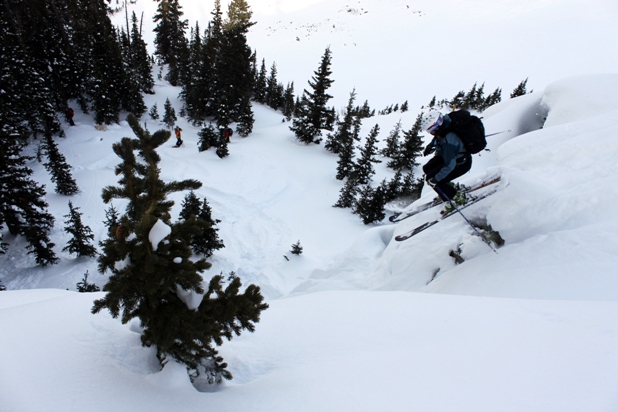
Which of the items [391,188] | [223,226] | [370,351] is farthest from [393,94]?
[370,351]

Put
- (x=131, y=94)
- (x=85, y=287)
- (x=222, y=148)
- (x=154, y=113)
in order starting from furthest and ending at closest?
(x=154, y=113), (x=131, y=94), (x=222, y=148), (x=85, y=287)

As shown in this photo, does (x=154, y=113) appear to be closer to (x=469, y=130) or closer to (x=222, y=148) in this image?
(x=222, y=148)

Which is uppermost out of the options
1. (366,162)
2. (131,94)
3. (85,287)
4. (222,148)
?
(366,162)

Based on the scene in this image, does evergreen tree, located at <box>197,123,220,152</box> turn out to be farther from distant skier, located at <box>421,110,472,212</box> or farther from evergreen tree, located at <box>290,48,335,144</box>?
distant skier, located at <box>421,110,472,212</box>

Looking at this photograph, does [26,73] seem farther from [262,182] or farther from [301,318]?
[301,318]

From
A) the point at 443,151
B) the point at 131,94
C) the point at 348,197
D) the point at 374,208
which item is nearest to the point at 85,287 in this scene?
the point at 443,151

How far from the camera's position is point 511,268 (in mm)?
5512

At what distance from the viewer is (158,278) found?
2.84 metres

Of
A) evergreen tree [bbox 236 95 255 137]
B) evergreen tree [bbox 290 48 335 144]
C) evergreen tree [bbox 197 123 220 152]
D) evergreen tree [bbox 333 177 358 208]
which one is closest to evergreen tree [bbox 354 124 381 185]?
evergreen tree [bbox 333 177 358 208]

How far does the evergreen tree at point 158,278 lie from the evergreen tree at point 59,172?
1797 centimetres

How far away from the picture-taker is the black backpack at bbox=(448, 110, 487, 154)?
5945 mm

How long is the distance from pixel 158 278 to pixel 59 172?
1870 cm

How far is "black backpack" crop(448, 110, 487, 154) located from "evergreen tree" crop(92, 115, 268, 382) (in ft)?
17.6

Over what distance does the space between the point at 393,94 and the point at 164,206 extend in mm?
56699
